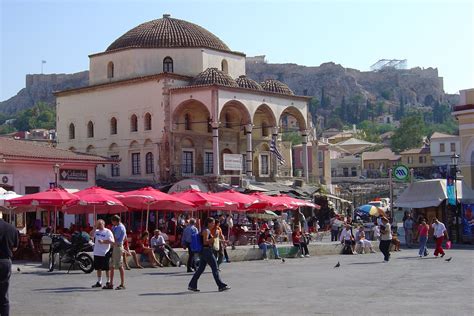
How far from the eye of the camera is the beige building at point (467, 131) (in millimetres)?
38438

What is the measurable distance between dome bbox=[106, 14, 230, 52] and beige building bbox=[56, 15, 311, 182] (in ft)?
0.20

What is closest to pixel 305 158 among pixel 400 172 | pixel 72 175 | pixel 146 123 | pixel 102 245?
pixel 146 123

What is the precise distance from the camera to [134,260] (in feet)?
77.8

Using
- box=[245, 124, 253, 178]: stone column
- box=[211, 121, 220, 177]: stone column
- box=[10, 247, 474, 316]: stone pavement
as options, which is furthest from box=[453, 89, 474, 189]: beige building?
box=[10, 247, 474, 316]: stone pavement

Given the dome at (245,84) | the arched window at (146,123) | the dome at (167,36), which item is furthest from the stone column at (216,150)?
the dome at (167,36)

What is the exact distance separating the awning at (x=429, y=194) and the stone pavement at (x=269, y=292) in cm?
1281

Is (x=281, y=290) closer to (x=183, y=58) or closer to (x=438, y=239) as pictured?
(x=438, y=239)

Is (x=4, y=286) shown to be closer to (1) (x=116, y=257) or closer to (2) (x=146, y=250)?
(1) (x=116, y=257)

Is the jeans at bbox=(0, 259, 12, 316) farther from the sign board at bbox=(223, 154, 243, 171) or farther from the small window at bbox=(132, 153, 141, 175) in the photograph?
the small window at bbox=(132, 153, 141, 175)

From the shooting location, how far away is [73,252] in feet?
73.1

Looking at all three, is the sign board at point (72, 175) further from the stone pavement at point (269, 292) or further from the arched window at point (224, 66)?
the arched window at point (224, 66)

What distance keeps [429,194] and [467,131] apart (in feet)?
12.6

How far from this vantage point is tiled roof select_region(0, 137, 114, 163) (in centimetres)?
3442

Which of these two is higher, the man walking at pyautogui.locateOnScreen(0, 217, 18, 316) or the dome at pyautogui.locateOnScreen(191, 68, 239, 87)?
the dome at pyautogui.locateOnScreen(191, 68, 239, 87)
